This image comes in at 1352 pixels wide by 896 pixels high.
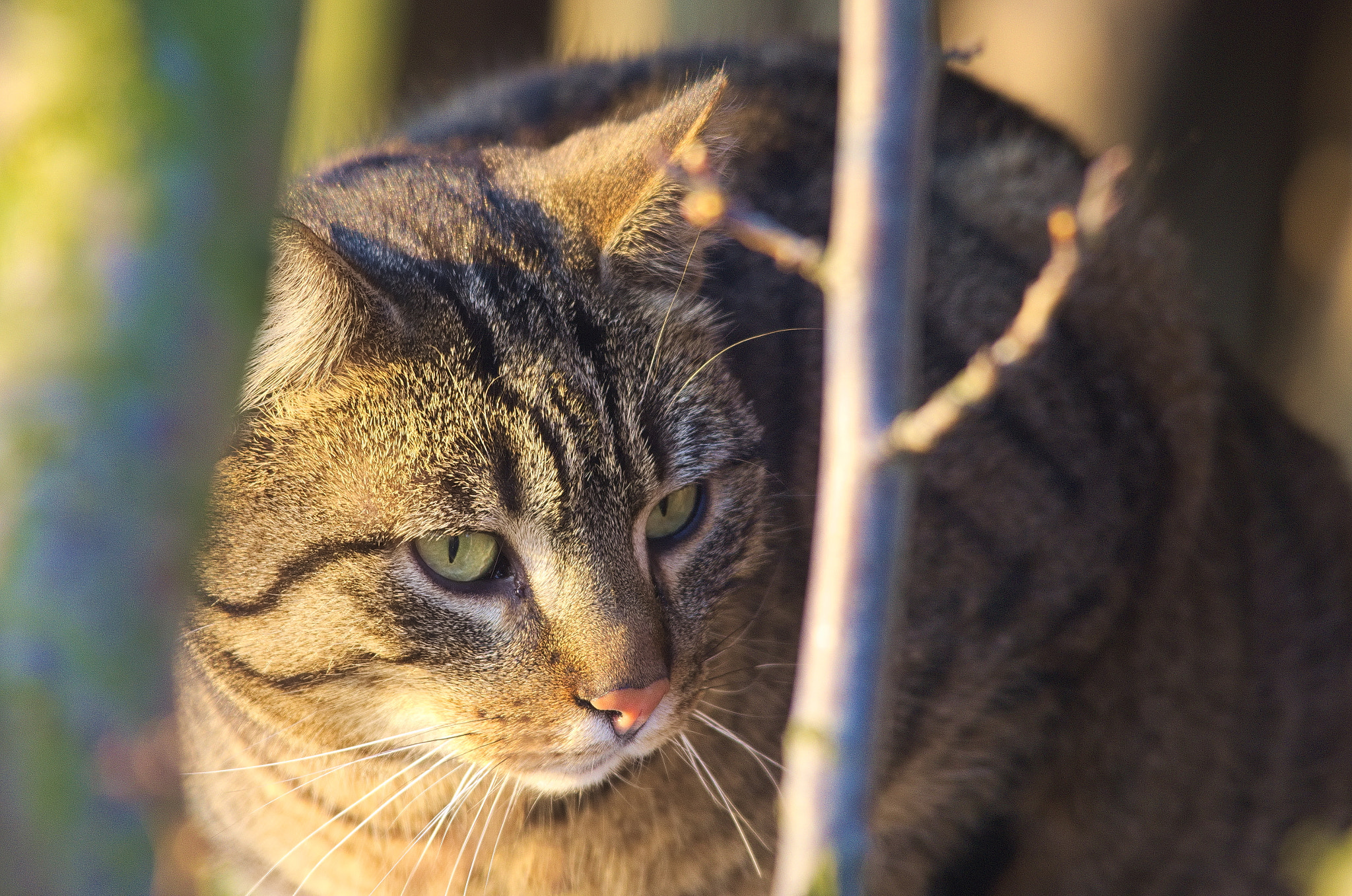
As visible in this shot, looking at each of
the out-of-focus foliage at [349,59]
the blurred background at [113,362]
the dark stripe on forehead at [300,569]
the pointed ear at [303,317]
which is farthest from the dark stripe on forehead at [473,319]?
the out-of-focus foliage at [349,59]

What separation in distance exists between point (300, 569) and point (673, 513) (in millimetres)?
506

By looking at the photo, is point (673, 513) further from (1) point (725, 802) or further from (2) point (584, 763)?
(1) point (725, 802)

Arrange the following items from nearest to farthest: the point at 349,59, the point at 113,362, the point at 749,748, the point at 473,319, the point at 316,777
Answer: the point at 113,362 → the point at 473,319 → the point at 316,777 → the point at 749,748 → the point at 349,59

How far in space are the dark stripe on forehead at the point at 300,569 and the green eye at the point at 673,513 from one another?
37cm

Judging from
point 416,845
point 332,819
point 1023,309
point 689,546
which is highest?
point 1023,309

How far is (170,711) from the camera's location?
130 cm

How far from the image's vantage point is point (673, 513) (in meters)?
1.92

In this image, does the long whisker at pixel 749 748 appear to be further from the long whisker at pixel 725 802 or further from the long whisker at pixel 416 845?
the long whisker at pixel 416 845

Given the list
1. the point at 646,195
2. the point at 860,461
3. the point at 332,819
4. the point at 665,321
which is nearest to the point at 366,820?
the point at 332,819

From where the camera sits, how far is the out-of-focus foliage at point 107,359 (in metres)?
1.21

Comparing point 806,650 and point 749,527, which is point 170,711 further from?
point 749,527

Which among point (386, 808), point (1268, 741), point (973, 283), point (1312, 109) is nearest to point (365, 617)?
point (386, 808)

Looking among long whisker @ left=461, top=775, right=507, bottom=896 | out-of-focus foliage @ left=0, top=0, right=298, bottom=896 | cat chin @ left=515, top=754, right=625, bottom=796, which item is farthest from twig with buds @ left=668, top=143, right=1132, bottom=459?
long whisker @ left=461, top=775, right=507, bottom=896

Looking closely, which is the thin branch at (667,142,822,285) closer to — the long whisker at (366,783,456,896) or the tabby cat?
the tabby cat
